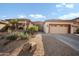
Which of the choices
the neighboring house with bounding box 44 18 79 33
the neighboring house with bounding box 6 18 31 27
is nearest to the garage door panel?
the neighboring house with bounding box 44 18 79 33

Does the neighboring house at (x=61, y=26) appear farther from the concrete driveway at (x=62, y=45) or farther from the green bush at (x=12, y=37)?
the green bush at (x=12, y=37)

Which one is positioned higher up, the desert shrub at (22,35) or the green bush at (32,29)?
the green bush at (32,29)

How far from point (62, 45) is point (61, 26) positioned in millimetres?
316

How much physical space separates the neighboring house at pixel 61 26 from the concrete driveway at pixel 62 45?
9 cm

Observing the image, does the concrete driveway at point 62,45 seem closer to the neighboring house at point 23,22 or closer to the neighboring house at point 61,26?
the neighboring house at point 61,26

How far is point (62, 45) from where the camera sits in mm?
3578

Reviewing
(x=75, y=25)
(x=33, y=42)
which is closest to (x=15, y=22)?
(x=33, y=42)

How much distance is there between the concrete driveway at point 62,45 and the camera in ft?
11.6

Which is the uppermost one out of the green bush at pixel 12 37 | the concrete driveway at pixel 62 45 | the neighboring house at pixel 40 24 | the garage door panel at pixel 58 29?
the neighboring house at pixel 40 24

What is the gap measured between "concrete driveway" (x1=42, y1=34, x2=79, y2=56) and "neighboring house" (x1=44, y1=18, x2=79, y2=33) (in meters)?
0.09

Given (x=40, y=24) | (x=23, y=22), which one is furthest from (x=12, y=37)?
(x=40, y=24)

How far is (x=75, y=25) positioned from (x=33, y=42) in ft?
2.40

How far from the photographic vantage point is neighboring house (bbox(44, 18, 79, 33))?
3.60 m

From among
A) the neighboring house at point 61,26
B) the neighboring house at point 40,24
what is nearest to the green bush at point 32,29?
the neighboring house at point 40,24
